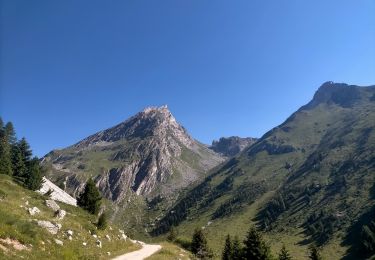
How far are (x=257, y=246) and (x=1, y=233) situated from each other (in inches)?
1342

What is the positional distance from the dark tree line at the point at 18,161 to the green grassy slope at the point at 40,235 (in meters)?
22.8

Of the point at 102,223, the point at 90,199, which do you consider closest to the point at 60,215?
the point at 102,223

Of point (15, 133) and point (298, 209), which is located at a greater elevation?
point (15, 133)

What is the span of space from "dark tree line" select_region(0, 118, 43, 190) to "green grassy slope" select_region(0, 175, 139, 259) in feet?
74.8

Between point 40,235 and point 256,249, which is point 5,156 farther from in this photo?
point 256,249

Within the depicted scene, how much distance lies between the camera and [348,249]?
126m

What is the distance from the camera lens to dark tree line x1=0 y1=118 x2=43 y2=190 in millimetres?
74312

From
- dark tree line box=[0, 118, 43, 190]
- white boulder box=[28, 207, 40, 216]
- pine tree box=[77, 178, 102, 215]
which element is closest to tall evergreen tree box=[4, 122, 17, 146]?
dark tree line box=[0, 118, 43, 190]

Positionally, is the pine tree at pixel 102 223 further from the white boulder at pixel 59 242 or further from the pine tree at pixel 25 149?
the pine tree at pixel 25 149

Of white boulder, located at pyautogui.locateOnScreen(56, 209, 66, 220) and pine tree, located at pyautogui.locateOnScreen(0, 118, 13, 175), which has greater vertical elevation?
pine tree, located at pyautogui.locateOnScreen(0, 118, 13, 175)

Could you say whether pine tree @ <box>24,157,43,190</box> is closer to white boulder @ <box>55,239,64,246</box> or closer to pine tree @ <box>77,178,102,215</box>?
pine tree @ <box>77,178,102,215</box>

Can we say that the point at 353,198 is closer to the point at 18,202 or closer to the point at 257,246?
the point at 257,246

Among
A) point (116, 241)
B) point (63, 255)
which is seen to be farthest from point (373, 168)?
point (63, 255)

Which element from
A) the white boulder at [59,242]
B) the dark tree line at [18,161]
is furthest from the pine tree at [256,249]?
the dark tree line at [18,161]
